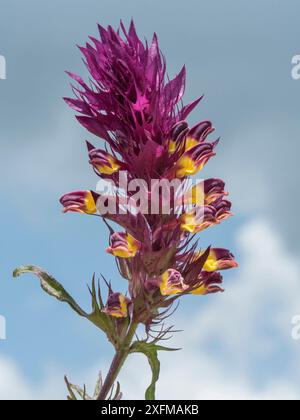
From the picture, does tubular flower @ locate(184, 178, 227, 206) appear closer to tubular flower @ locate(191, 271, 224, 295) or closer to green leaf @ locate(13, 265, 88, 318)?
tubular flower @ locate(191, 271, 224, 295)

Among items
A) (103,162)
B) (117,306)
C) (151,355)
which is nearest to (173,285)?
(117,306)

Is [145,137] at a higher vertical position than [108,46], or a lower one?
lower

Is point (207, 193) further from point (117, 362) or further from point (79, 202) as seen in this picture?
point (117, 362)

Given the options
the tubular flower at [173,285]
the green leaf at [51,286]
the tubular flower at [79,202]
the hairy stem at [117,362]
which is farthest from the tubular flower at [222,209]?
the green leaf at [51,286]

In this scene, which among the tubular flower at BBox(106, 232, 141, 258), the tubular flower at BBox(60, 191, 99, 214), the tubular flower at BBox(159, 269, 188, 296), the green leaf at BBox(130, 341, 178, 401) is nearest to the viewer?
the tubular flower at BBox(159, 269, 188, 296)

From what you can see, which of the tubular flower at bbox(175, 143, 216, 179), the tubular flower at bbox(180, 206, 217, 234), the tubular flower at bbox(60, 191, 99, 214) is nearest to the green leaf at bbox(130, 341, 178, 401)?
the tubular flower at bbox(180, 206, 217, 234)

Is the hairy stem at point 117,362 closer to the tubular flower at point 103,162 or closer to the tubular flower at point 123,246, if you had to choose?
the tubular flower at point 123,246
